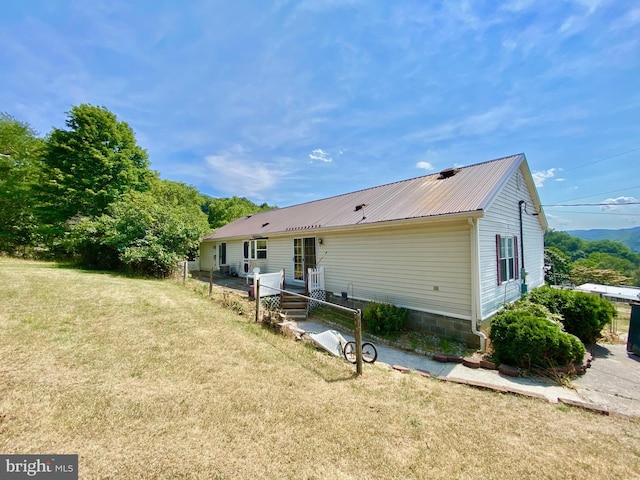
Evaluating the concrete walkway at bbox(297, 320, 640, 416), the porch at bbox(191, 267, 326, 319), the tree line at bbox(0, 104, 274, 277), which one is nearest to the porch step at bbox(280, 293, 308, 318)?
the porch at bbox(191, 267, 326, 319)

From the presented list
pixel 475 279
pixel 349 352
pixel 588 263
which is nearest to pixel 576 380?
pixel 475 279

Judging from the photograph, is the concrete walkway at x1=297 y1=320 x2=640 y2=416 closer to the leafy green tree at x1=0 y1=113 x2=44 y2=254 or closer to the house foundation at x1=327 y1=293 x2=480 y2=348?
the house foundation at x1=327 y1=293 x2=480 y2=348

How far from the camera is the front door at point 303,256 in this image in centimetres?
1123

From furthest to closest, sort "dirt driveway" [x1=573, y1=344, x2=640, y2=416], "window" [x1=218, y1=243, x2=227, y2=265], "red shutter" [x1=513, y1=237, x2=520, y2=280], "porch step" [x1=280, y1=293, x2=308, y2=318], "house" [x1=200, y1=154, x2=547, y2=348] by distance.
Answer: "window" [x1=218, y1=243, x2=227, y2=265]
"porch step" [x1=280, y1=293, x2=308, y2=318]
"red shutter" [x1=513, y1=237, x2=520, y2=280]
"house" [x1=200, y1=154, x2=547, y2=348]
"dirt driveway" [x1=573, y1=344, x2=640, y2=416]

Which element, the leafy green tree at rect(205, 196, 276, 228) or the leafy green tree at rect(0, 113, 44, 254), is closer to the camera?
the leafy green tree at rect(0, 113, 44, 254)

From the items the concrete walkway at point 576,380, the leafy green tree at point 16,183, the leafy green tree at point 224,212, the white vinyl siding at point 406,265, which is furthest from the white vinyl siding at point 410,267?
the leafy green tree at point 224,212

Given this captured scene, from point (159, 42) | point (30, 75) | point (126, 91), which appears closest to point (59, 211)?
point (30, 75)

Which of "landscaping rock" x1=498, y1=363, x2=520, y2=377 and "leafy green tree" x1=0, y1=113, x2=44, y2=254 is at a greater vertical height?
"leafy green tree" x1=0, y1=113, x2=44, y2=254

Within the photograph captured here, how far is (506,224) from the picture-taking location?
8.44m

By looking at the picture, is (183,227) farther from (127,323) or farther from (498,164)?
(498,164)

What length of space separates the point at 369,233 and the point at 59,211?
21.8 m

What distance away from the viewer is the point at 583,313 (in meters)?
7.10

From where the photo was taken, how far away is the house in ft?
22.1

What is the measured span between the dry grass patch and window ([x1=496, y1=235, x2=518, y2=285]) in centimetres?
467
